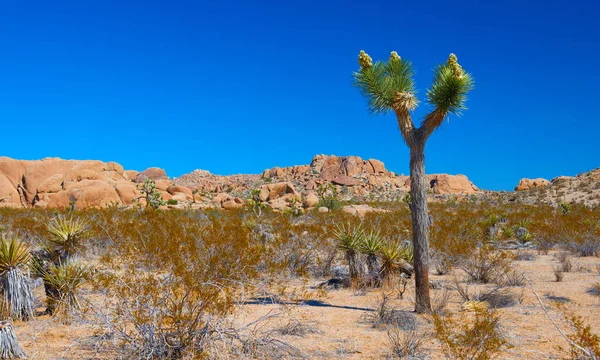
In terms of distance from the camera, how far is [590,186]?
39.9 m

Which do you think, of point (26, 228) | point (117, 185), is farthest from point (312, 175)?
point (26, 228)

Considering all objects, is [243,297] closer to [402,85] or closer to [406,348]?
[406,348]

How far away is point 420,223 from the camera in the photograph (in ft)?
24.8

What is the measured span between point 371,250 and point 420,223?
8.01 feet

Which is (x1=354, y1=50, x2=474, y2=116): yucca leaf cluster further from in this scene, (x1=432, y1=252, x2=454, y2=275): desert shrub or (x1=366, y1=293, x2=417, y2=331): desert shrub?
(x1=432, y1=252, x2=454, y2=275): desert shrub

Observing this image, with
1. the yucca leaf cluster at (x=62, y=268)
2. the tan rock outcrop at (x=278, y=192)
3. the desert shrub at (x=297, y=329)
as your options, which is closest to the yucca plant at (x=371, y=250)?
the desert shrub at (x=297, y=329)

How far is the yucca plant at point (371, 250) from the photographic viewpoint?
32.4 feet

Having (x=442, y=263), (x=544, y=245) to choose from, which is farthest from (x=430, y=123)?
(x=544, y=245)

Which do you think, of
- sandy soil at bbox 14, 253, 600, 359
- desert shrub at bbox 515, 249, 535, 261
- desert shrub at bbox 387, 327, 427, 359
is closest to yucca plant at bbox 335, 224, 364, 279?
sandy soil at bbox 14, 253, 600, 359

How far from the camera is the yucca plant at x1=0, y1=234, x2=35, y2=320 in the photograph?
6.87m

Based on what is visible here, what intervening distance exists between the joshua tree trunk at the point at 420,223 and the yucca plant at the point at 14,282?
5.94 metres

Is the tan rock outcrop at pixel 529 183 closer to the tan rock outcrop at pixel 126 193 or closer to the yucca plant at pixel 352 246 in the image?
the tan rock outcrop at pixel 126 193

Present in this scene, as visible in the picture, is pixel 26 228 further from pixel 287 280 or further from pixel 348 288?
pixel 348 288

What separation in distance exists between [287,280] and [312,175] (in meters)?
61.1
